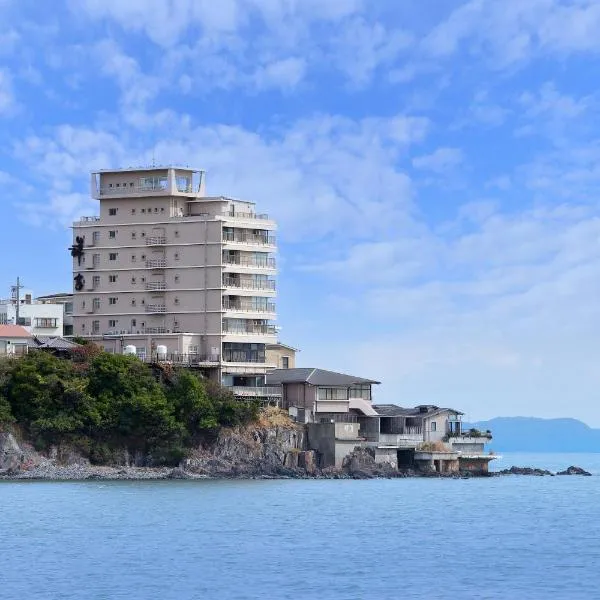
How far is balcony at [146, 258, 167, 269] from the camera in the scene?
333ft

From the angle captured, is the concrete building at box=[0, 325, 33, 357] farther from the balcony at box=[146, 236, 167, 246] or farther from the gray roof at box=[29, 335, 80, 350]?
the balcony at box=[146, 236, 167, 246]

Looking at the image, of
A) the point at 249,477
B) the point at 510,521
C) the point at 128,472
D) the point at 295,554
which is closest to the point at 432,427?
the point at 249,477

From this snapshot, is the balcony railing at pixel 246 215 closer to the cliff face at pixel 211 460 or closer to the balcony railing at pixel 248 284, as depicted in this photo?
the balcony railing at pixel 248 284

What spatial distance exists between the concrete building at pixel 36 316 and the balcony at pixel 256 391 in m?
16.8

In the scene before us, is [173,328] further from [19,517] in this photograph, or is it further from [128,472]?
[19,517]

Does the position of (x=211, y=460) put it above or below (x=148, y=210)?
below

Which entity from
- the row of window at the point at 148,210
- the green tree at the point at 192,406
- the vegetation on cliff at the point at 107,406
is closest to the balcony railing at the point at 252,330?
the vegetation on cliff at the point at 107,406

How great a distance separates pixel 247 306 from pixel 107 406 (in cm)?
1639

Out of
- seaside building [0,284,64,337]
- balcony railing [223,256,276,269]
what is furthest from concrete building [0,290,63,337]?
balcony railing [223,256,276,269]

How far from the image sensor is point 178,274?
332 ft

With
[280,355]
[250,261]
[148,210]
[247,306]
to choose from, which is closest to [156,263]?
[148,210]

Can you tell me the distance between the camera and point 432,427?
101188mm

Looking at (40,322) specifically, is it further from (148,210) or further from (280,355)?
(280,355)

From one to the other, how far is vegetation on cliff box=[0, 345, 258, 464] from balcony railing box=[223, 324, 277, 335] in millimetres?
8448
